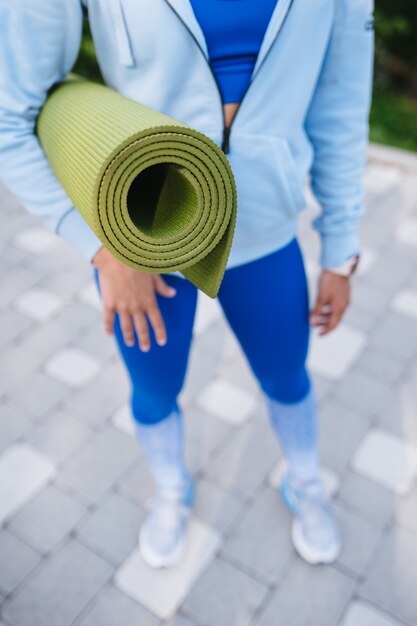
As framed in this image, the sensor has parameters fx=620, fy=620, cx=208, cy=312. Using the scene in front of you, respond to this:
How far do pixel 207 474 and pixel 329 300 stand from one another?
35.1 inches

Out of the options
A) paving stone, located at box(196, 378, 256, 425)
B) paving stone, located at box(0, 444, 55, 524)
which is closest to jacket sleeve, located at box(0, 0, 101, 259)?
paving stone, located at box(0, 444, 55, 524)

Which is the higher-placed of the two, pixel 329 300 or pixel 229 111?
pixel 229 111

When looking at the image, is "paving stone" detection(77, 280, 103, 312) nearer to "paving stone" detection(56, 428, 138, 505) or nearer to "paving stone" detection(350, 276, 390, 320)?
"paving stone" detection(56, 428, 138, 505)

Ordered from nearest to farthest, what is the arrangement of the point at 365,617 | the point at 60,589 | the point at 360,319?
the point at 365,617, the point at 60,589, the point at 360,319

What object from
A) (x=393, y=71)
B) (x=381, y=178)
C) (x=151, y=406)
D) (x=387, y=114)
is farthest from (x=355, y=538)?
(x=393, y=71)

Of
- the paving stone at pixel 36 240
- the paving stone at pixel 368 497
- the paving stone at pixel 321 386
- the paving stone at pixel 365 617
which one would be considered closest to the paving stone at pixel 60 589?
the paving stone at pixel 365 617

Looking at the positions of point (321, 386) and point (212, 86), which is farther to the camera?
point (321, 386)

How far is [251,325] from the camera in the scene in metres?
1.53

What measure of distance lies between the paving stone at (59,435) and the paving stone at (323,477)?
0.72 m

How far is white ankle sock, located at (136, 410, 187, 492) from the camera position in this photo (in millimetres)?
1767

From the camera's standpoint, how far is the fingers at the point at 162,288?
4.25 ft

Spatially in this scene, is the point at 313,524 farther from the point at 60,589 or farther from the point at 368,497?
the point at 60,589

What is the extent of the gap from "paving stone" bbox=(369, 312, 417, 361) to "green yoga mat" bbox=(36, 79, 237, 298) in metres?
1.84

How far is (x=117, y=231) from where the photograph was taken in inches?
34.5
